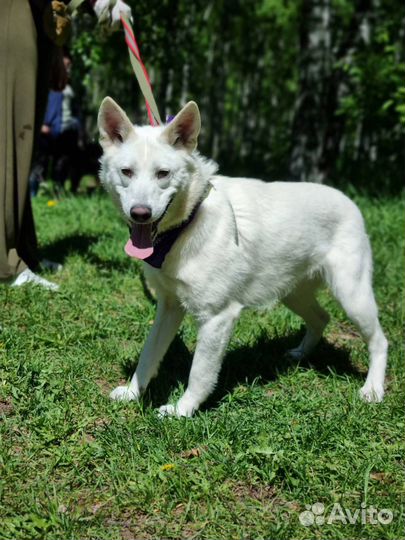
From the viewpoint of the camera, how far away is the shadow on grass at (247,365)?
3809mm

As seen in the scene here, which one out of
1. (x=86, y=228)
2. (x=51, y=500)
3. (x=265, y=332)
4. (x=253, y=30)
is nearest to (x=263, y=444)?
(x=51, y=500)

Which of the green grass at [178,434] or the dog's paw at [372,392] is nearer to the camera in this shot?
the green grass at [178,434]

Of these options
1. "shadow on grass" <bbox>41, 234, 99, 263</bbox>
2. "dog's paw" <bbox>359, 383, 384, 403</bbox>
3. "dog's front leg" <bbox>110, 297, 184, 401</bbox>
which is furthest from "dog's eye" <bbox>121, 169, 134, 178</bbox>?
"shadow on grass" <bbox>41, 234, 99, 263</bbox>

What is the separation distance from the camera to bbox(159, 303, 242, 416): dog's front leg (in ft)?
11.1

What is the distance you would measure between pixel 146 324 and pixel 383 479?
208 centimetres

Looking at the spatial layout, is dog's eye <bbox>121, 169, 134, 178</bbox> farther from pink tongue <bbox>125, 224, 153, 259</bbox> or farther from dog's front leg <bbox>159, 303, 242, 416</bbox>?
dog's front leg <bbox>159, 303, 242, 416</bbox>

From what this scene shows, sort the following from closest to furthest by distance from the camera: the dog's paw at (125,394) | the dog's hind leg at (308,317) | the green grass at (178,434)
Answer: the green grass at (178,434), the dog's paw at (125,394), the dog's hind leg at (308,317)

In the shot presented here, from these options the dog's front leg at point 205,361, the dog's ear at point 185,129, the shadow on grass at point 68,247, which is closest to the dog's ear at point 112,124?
the dog's ear at point 185,129

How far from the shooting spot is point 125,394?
139 inches

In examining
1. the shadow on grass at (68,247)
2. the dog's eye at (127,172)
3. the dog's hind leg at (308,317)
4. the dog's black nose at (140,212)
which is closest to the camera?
the dog's black nose at (140,212)

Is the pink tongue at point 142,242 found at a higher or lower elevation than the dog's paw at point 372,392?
higher

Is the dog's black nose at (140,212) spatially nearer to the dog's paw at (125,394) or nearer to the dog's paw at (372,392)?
the dog's paw at (125,394)

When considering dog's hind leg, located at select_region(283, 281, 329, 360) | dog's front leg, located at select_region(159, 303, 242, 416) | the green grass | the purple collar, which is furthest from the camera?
dog's hind leg, located at select_region(283, 281, 329, 360)

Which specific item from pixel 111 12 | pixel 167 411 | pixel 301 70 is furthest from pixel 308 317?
pixel 301 70
